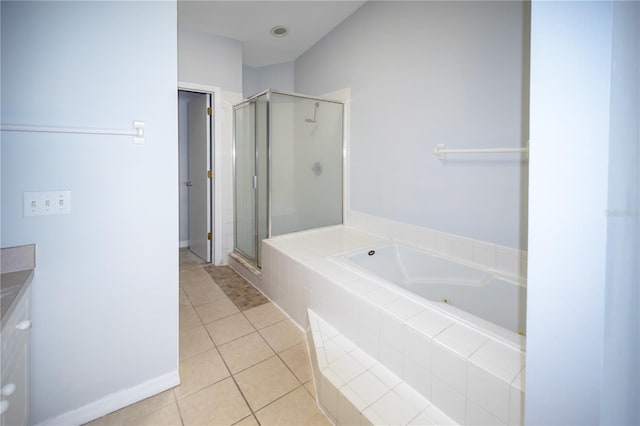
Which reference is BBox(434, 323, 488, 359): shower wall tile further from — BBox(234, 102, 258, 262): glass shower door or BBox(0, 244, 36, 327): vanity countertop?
BBox(234, 102, 258, 262): glass shower door

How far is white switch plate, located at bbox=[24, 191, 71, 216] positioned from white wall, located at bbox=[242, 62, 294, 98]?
328 cm

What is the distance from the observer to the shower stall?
2.97m

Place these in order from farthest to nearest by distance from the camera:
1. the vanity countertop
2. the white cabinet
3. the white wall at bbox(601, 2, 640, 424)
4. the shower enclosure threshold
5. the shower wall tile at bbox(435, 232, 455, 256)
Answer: the shower enclosure threshold
the shower wall tile at bbox(435, 232, 455, 256)
the vanity countertop
the white cabinet
the white wall at bbox(601, 2, 640, 424)

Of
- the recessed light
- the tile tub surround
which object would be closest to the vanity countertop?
the tile tub surround

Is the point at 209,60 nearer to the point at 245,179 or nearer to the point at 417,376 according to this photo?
the point at 245,179

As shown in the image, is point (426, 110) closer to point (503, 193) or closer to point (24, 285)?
point (503, 193)

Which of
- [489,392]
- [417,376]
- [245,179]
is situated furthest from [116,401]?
[245,179]

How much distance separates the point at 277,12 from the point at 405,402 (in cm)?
322

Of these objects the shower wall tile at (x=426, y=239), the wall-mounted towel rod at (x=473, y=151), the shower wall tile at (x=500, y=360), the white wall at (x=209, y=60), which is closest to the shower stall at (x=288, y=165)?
the white wall at (x=209, y=60)

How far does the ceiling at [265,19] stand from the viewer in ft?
9.16

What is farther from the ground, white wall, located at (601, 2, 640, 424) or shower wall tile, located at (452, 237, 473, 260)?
Result: white wall, located at (601, 2, 640, 424)

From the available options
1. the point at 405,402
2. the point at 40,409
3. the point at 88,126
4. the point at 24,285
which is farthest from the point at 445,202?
the point at 40,409

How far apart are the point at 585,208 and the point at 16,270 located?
176 centimetres

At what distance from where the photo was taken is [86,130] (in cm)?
132
